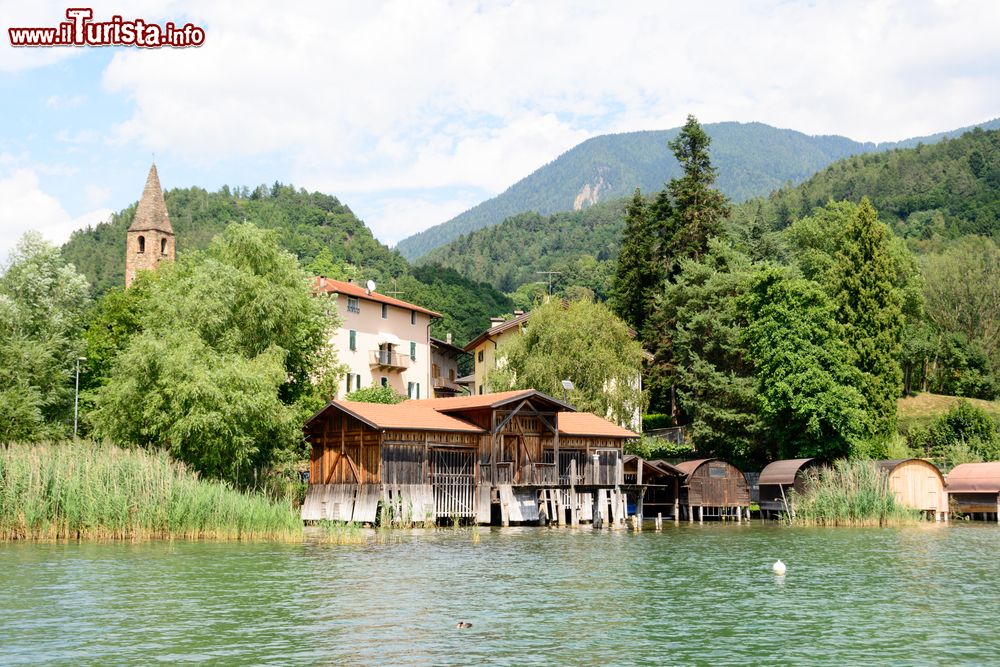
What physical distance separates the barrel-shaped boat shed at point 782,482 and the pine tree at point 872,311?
37.2 feet

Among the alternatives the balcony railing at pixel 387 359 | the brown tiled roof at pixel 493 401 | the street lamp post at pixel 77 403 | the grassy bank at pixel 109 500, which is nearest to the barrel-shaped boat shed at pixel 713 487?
the brown tiled roof at pixel 493 401

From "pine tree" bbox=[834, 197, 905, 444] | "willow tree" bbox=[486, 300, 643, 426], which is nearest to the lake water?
"willow tree" bbox=[486, 300, 643, 426]

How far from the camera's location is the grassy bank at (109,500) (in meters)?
34.0

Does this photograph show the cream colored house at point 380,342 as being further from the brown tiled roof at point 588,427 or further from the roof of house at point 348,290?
the brown tiled roof at point 588,427

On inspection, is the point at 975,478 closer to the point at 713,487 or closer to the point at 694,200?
the point at 713,487

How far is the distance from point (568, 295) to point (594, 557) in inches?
3895

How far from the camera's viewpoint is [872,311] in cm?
7131

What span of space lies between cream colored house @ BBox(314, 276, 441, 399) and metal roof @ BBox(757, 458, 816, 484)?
95.4 feet

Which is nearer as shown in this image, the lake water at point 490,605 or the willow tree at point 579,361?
the lake water at point 490,605

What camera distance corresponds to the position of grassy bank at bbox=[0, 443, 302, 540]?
34031mm

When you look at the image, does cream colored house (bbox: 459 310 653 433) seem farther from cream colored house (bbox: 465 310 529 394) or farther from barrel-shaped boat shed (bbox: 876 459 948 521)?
barrel-shaped boat shed (bbox: 876 459 948 521)

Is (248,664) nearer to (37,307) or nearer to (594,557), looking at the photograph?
(594,557)

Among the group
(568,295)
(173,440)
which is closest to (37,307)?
(173,440)

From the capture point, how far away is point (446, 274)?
464 feet
